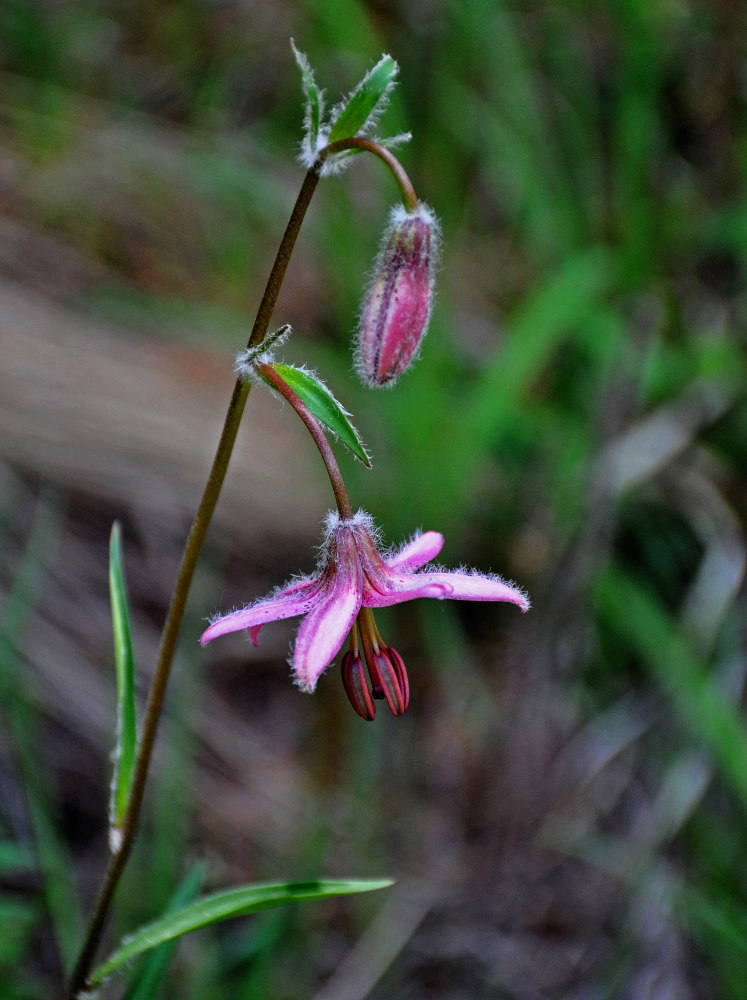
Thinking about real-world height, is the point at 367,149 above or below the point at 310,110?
below

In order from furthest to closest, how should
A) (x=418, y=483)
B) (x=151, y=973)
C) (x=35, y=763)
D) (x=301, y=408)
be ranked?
(x=418, y=483)
(x=35, y=763)
(x=151, y=973)
(x=301, y=408)

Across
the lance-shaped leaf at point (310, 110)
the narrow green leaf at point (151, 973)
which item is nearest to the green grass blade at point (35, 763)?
the narrow green leaf at point (151, 973)

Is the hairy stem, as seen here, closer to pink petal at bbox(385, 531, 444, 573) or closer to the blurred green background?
pink petal at bbox(385, 531, 444, 573)

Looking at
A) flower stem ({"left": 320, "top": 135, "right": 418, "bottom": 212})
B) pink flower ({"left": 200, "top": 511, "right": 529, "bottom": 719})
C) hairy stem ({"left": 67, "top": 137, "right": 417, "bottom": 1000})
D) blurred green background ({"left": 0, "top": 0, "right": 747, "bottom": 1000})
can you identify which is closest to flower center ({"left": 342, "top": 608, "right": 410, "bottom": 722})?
pink flower ({"left": 200, "top": 511, "right": 529, "bottom": 719})

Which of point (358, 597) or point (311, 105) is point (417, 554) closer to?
point (358, 597)

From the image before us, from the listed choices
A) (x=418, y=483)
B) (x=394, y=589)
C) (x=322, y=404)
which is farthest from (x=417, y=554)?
(x=418, y=483)

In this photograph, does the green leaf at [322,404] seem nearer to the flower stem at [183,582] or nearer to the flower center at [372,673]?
the flower stem at [183,582]
